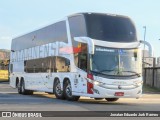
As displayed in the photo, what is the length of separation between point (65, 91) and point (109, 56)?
337 cm

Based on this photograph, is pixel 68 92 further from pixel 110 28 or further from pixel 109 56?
pixel 110 28

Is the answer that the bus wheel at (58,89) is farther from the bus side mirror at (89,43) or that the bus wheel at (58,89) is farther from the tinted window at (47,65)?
the bus side mirror at (89,43)

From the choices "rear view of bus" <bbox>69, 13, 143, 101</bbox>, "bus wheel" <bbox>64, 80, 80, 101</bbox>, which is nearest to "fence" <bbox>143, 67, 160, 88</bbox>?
"bus wheel" <bbox>64, 80, 80, 101</bbox>

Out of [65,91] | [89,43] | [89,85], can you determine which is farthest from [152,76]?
[89,43]

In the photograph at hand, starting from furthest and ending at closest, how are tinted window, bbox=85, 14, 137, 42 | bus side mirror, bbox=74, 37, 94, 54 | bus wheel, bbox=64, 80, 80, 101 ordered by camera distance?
bus wheel, bbox=64, 80, 80, 101
tinted window, bbox=85, 14, 137, 42
bus side mirror, bbox=74, 37, 94, 54

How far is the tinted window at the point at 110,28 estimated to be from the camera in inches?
847

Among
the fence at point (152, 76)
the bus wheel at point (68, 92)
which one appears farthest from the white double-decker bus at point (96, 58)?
the fence at point (152, 76)

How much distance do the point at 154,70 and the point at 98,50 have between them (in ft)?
89.6

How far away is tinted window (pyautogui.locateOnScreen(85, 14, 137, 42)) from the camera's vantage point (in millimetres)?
21516

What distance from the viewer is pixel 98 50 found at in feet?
69.9

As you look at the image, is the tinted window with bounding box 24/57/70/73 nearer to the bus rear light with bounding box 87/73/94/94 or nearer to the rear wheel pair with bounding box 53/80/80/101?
the rear wheel pair with bounding box 53/80/80/101

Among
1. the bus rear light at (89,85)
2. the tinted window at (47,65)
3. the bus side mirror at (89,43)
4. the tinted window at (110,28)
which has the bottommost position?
the bus rear light at (89,85)

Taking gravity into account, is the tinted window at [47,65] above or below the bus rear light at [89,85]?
above

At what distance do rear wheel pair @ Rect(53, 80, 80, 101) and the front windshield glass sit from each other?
94.7 inches
